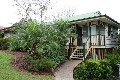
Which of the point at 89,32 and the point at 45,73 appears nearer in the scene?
the point at 45,73

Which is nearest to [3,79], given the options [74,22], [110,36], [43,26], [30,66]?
[30,66]

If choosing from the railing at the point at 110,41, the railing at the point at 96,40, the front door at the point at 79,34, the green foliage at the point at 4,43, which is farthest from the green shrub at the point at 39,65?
the green foliage at the point at 4,43

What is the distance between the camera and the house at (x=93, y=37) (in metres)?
19.9

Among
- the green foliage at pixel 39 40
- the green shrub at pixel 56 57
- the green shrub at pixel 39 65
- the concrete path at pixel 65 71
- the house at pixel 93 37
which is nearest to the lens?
the concrete path at pixel 65 71

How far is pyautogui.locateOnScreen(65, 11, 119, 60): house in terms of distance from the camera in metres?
19.9

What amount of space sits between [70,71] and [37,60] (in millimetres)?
2698

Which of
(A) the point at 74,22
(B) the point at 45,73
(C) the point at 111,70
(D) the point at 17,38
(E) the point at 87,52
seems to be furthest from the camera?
(A) the point at 74,22

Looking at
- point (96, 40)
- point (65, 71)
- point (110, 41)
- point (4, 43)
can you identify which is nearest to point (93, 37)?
point (96, 40)

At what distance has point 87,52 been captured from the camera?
64.4 ft

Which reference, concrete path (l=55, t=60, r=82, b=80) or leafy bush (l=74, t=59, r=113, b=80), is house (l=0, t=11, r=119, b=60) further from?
leafy bush (l=74, t=59, r=113, b=80)

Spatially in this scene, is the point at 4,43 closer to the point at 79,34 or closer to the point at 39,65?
the point at 79,34

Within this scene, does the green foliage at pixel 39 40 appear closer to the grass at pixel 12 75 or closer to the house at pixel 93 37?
the grass at pixel 12 75

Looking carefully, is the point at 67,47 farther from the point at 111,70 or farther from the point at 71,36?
the point at 111,70

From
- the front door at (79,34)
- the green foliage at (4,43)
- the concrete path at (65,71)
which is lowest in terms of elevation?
the concrete path at (65,71)
